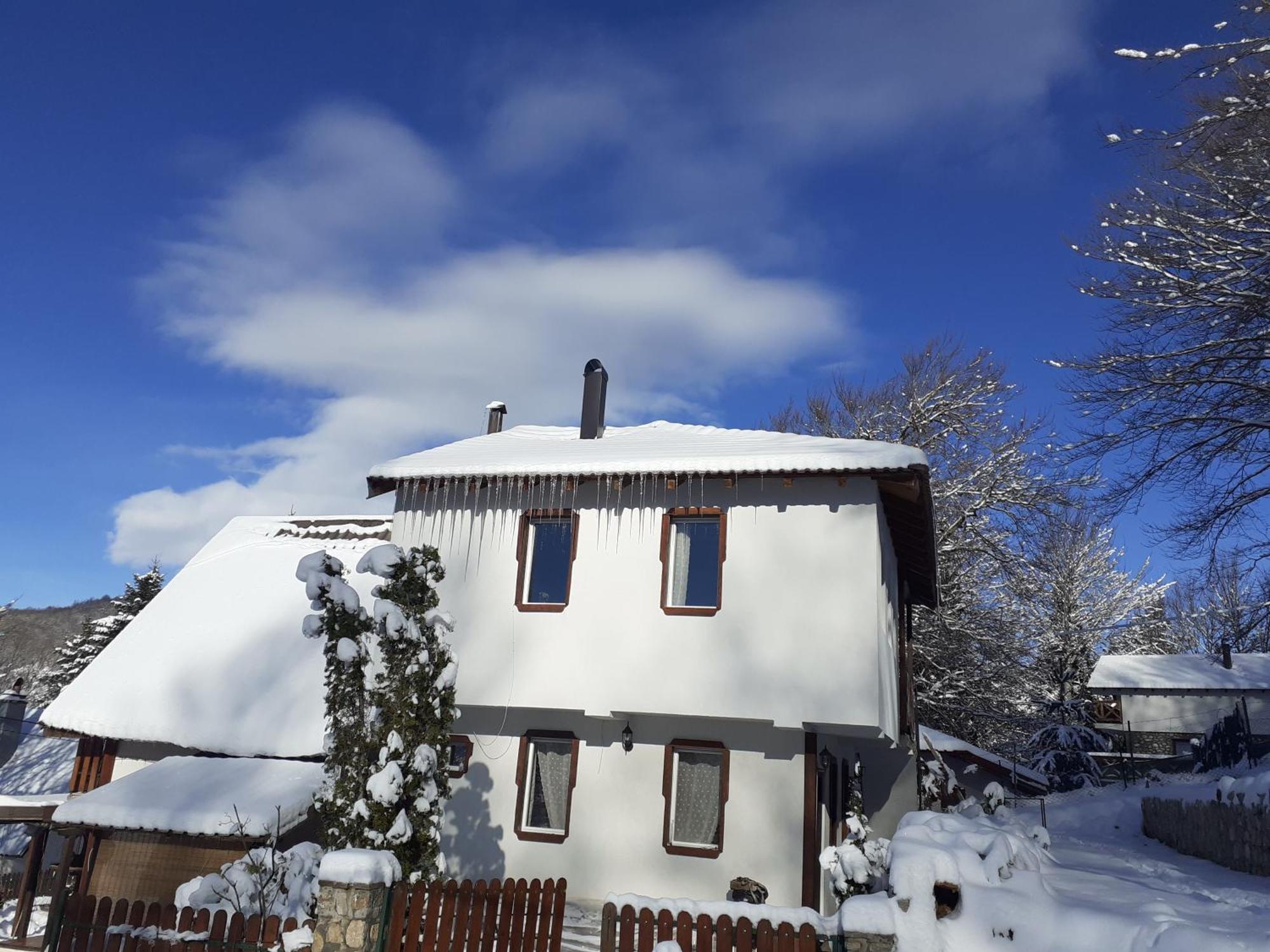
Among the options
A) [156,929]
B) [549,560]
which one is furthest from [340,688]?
[549,560]

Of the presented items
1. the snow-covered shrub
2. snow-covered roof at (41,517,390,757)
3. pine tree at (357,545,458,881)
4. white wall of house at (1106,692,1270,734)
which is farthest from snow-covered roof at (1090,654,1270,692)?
pine tree at (357,545,458,881)

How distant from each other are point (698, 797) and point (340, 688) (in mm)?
5154

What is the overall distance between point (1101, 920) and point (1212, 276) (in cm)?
1007

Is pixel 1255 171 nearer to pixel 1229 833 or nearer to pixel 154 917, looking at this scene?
pixel 1229 833

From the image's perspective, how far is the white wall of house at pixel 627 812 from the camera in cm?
1157

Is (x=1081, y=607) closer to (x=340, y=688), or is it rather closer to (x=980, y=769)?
(x=980, y=769)

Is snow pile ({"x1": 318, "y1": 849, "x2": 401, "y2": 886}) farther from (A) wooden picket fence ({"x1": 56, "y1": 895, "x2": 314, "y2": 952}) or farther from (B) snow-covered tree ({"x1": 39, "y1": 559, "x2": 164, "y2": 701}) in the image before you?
(B) snow-covered tree ({"x1": 39, "y1": 559, "x2": 164, "y2": 701})

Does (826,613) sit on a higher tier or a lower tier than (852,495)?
lower

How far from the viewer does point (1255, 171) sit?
12.1 meters

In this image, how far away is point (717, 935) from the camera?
21.0 ft

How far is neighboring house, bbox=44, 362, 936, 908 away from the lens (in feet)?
37.7

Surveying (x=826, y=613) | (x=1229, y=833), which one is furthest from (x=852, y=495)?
(x=1229, y=833)

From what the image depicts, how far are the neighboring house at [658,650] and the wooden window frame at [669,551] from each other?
0.03 m

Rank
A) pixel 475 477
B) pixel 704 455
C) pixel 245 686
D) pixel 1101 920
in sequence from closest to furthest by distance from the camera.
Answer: pixel 1101 920 → pixel 704 455 → pixel 475 477 → pixel 245 686
